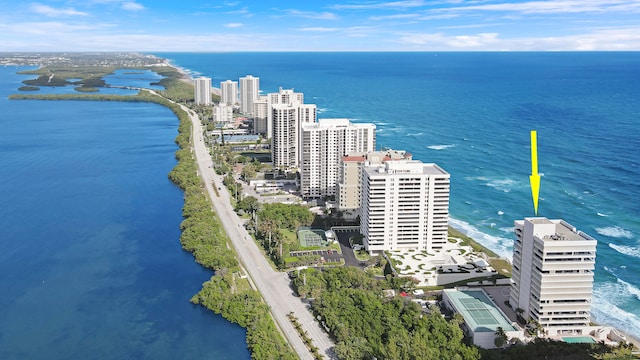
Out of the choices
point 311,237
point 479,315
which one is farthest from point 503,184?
point 479,315

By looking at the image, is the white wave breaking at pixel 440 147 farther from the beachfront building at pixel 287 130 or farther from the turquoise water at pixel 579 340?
the turquoise water at pixel 579 340

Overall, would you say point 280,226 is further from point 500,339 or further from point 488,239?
point 500,339

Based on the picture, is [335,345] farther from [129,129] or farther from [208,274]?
[129,129]

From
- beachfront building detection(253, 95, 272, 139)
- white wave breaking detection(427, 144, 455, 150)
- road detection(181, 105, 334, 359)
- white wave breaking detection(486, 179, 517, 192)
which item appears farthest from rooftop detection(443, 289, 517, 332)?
beachfront building detection(253, 95, 272, 139)

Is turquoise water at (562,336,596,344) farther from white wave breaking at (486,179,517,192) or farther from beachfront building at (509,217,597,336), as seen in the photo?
white wave breaking at (486,179,517,192)

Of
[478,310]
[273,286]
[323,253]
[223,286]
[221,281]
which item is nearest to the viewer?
[478,310]
